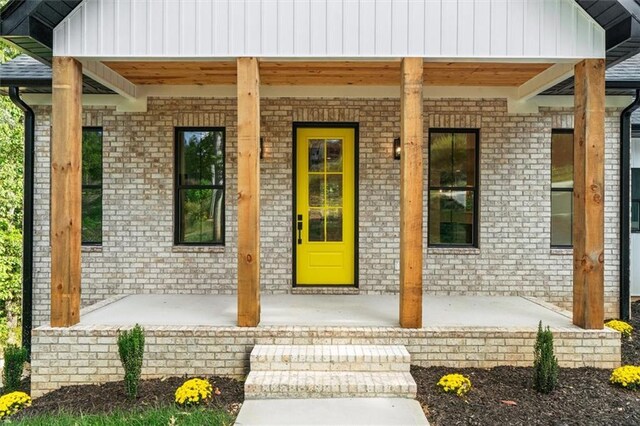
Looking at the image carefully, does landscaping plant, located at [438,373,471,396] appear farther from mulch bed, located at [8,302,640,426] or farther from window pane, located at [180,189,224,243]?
window pane, located at [180,189,224,243]

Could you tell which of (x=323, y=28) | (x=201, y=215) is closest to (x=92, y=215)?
(x=201, y=215)

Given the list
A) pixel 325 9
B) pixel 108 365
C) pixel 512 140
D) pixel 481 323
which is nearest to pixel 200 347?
pixel 108 365

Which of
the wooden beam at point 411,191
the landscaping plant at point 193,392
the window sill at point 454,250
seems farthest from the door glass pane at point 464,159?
the landscaping plant at point 193,392

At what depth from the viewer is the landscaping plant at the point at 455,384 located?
393 cm

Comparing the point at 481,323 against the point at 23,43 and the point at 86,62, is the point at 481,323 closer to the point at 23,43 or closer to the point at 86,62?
the point at 86,62

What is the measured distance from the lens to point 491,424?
3.46m

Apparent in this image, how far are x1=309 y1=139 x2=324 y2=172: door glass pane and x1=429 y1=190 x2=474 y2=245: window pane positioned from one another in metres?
1.71

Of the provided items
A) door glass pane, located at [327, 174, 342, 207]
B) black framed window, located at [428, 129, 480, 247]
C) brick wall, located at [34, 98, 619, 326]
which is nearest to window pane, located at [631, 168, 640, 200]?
brick wall, located at [34, 98, 619, 326]

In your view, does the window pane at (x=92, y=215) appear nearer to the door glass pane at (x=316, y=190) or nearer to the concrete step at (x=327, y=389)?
the door glass pane at (x=316, y=190)

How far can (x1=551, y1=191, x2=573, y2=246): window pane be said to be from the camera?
656cm

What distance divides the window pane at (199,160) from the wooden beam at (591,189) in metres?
4.50

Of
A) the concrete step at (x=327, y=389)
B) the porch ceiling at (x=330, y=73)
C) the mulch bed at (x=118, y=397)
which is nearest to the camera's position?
the concrete step at (x=327, y=389)

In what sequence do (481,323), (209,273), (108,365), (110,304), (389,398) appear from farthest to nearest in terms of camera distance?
(209,273), (110,304), (481,323), (108,365), (389,398)

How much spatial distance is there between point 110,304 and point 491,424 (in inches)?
177
